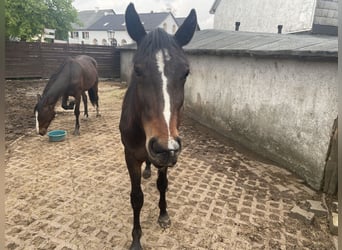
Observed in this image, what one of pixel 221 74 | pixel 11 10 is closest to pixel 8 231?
pixel 221 74

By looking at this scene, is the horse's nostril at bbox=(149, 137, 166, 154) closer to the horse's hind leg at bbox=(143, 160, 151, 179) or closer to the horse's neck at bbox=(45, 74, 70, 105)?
the horse's hind leg at bbox=(143, 160, 151, 179)

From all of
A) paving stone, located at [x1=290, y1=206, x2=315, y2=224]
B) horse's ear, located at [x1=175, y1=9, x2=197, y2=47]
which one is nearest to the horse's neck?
horse's ear, located at [x1=175, y1=9, x2=197, y2=47]

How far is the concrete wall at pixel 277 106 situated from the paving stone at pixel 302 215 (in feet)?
2.25

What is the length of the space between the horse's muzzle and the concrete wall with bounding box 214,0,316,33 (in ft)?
44.6

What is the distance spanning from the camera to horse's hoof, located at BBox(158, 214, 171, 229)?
287 cm

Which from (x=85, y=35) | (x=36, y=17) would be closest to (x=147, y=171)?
(x=36, y=17)

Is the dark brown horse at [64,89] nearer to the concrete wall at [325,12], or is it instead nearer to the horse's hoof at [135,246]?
the horse's hoof at [135,246]

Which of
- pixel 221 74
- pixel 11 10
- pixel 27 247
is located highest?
pixel 11 10

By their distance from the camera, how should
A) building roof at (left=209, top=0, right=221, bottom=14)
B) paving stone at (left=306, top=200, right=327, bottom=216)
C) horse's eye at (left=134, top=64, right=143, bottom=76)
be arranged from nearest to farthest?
horse's eye at (left=134, top=64, right=143, bottom=76) → paving stone at (left=306, top=200, right=327, bottom=216) → building roof at (left=209, top=0, right=221, bottom=14)

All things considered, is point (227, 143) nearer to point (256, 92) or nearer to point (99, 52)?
point (256, 92)

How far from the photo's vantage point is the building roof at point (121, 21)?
44.6 metres

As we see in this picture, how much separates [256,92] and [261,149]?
45.0 inches

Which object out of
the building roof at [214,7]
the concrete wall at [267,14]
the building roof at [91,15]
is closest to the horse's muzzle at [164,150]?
the concrete wall at [267,14]

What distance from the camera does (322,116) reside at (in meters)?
3.56
